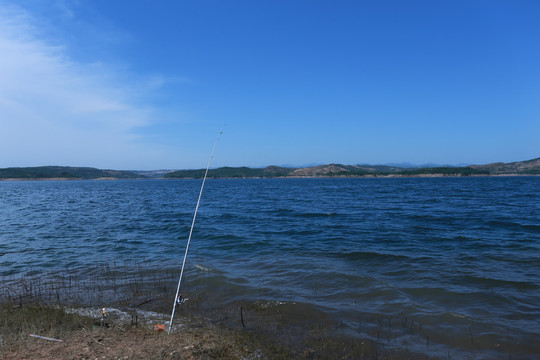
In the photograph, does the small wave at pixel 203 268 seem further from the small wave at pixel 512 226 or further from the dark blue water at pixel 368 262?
the small wave at pixel 512 226

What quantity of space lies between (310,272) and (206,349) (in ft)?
22.0

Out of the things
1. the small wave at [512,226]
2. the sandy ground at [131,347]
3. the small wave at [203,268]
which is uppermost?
the sandy ground at [131,347]

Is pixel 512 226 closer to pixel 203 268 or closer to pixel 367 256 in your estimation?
pixel 367 256

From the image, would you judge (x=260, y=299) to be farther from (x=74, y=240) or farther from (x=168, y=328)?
(x=74, y=240)

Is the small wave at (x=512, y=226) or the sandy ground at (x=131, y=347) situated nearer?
the sandy ground at (x=131, y=347)

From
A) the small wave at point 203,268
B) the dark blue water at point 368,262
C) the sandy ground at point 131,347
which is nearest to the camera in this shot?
the sandy ground at point 131,347

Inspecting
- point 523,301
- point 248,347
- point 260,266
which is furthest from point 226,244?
point 523,301

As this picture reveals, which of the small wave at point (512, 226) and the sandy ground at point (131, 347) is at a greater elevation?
the sandy ground at point (131, 347)

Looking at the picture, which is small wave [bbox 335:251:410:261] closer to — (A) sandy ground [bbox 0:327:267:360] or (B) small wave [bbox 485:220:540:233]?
(A) sandy ground [bbox 0:327:267:360]

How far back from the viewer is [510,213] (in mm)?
26219

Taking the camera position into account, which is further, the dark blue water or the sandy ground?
the dark blue water

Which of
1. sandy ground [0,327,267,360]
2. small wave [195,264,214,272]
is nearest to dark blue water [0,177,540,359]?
small wave [195,264,214,272]

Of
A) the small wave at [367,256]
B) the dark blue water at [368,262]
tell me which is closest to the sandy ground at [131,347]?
the dark blue water at [368,262]

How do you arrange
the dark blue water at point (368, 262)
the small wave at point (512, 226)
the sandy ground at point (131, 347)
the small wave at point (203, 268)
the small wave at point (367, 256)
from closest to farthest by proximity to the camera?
1. the sandy ground at point (131, 347)
2. the dark blue water at point (368, 262)
3. the small wave at point (203, 268)
4. the small wave at point (367, 256)
5. the small wave at point (512, 226)
